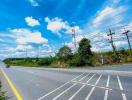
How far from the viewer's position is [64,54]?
74.3 meters

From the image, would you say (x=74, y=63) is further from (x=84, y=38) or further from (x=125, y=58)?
(x=125, y=58)

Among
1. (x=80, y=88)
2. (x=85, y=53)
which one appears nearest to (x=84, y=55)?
(x=85, y=53)

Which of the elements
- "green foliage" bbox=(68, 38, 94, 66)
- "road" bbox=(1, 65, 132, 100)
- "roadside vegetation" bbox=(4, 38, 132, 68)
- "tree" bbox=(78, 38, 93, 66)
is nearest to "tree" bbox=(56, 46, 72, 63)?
"roadside vegetation" bbox=(4, 38, 132, 68)

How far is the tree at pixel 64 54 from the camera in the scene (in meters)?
72.5

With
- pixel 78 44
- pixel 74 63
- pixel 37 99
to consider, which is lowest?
pixel 37 99

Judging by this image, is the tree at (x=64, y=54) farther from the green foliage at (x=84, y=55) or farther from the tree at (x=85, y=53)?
the tree at (x=85, y=53)

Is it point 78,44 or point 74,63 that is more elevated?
point 78,44

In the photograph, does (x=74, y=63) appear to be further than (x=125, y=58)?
No

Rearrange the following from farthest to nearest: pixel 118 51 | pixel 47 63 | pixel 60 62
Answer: pixel 47 63 → pixel 60 62 → pixel 118 51

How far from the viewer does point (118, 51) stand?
2827 inches

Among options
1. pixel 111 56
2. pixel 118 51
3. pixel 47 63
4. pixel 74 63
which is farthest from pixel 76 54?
pixel 47 63

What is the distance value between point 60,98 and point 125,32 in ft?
192

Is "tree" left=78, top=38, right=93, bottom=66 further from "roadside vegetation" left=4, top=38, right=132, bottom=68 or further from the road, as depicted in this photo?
the road

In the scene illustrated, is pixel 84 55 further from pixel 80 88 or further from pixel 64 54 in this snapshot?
pixel 80 88
